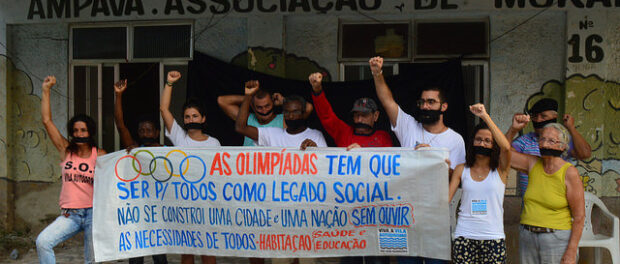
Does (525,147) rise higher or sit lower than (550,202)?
higher

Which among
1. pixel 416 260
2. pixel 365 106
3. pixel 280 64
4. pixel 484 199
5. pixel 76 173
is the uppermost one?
pixel 280 64

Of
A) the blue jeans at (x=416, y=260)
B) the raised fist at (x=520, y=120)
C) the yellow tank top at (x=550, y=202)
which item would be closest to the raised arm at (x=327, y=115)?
the blue jeans at (x=416, y=260)

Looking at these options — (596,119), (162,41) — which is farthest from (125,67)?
(596,119)

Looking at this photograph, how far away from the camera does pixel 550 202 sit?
3.68m

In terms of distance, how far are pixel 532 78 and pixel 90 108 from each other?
5539 mm

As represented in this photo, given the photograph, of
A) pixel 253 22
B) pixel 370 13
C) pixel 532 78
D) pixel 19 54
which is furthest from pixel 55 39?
pixel 532 78

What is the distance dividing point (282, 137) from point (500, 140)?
1797 mm

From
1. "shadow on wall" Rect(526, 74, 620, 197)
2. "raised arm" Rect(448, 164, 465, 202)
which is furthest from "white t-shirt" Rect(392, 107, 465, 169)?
"shadow on wall" Rect(526, 74, 620, 197)

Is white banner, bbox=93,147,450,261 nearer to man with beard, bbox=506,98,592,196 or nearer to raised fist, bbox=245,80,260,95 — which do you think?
raised fist, bbox=245,80,260,95

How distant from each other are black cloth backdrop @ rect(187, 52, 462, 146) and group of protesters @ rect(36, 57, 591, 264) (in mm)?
991

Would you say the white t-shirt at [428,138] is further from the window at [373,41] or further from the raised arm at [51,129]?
the raised arm at [51,129]

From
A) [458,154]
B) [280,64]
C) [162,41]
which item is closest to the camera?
[458,154]

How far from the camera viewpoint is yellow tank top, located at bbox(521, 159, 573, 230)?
3674 millimetres

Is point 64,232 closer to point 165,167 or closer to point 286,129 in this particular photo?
point 165,167
